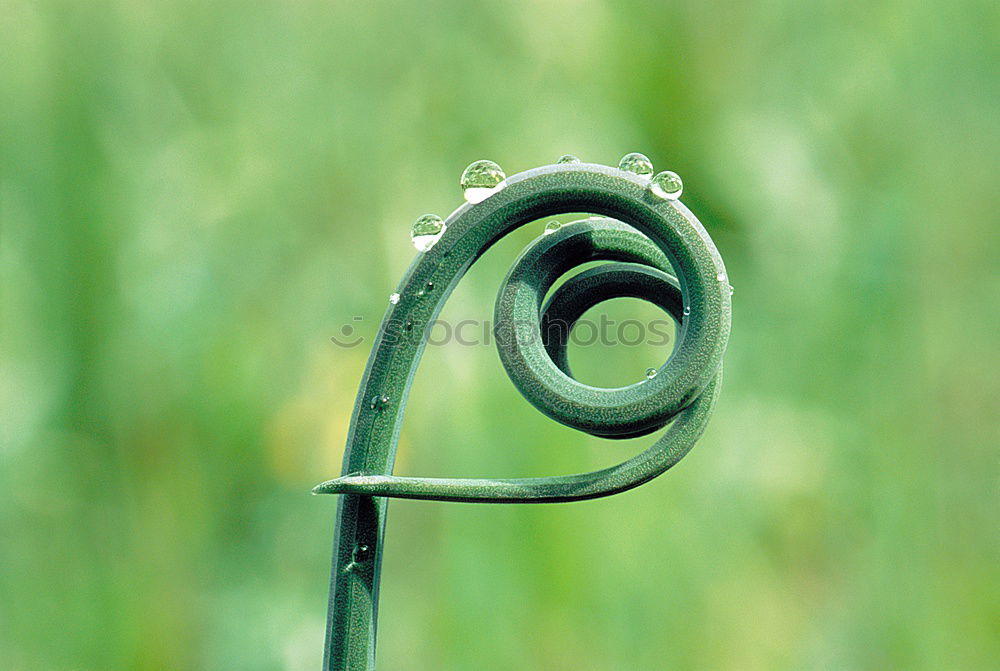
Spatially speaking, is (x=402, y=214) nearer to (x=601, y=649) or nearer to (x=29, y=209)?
(x=29, y=209)

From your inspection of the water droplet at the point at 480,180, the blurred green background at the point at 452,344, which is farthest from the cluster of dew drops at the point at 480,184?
the blurred green background at the point at 452,344

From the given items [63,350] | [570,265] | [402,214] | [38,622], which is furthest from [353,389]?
[570,265]

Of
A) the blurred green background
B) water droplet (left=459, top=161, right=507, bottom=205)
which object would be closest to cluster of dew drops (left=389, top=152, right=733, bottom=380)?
water droplet (left=459, top=161, right=507, bottom=205)

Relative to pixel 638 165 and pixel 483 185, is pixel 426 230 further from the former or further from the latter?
pixel 638 165

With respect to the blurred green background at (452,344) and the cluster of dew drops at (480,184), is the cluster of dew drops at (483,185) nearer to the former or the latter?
the cluster of dew drops at (480,184)

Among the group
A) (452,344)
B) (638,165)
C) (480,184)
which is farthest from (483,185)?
(452,344)

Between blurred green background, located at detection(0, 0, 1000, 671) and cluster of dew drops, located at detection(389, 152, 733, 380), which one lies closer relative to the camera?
cluster of dew drops, located at detection(389, 152, 733, 380)

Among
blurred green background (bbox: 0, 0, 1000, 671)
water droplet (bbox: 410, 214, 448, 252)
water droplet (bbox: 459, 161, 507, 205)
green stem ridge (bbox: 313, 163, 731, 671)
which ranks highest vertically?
blurred green background (bbox: 0, 0, 1000, 671)

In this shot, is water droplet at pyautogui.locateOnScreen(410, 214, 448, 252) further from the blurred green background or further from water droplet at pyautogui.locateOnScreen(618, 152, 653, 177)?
the blurred green background
